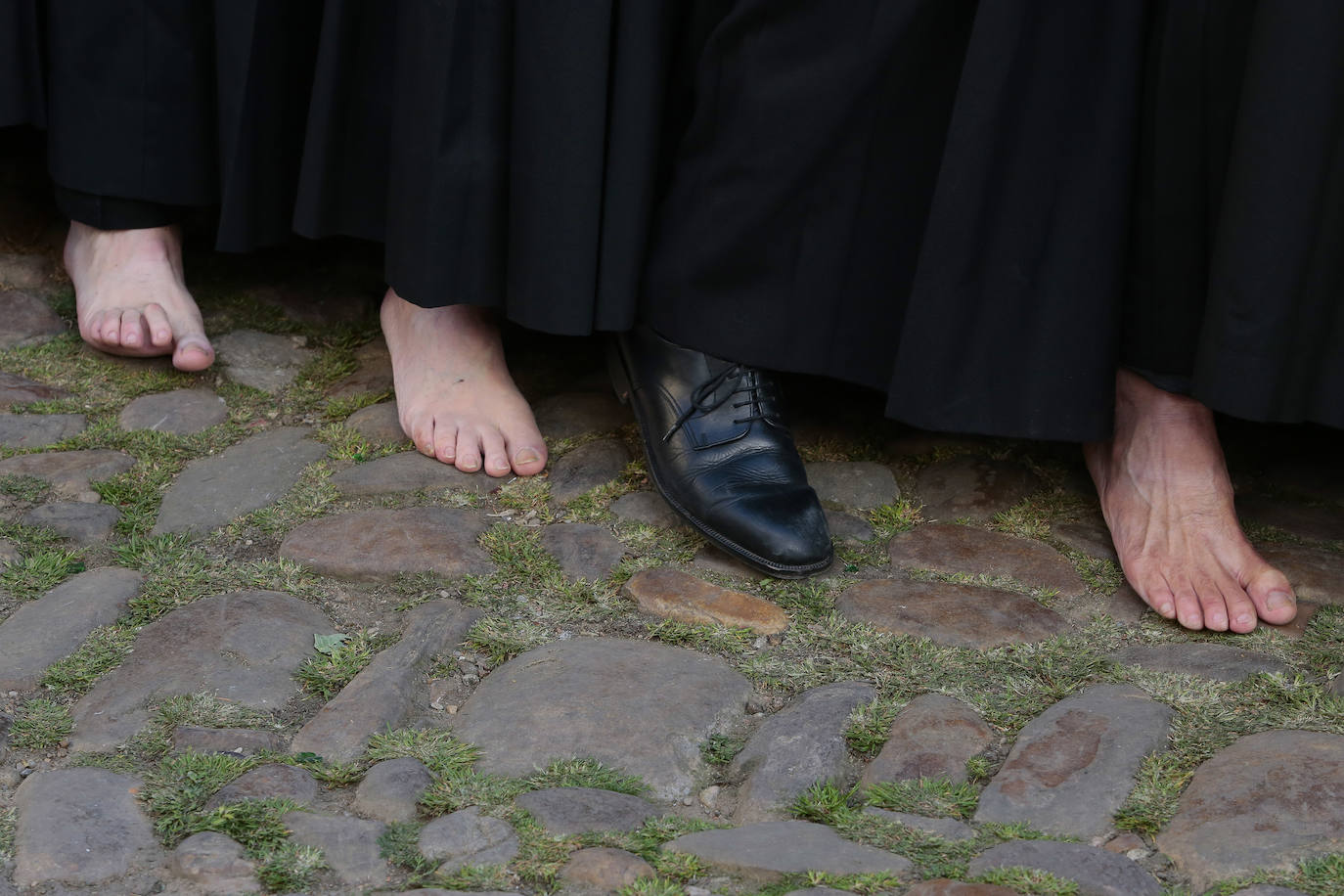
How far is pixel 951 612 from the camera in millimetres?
1384

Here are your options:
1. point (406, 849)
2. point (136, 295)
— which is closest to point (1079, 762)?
point (406, 849)

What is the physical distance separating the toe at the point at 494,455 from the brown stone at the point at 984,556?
20.2 inches

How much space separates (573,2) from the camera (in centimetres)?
154

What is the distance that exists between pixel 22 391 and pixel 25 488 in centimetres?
33

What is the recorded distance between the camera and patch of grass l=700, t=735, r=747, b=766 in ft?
3.75

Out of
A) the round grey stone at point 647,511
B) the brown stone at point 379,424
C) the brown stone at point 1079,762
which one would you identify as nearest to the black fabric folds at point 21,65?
the brown stone at point 379,424

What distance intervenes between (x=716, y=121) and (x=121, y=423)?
3.05 ft

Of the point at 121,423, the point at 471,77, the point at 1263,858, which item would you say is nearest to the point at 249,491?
the point at 121,423

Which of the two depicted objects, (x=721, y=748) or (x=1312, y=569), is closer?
(x=721, y=748)

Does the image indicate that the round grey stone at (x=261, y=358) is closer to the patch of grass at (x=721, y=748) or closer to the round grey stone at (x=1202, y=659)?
the patch of grass at (x=721, y=748)

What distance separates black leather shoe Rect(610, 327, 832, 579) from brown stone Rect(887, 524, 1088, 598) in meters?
0.11

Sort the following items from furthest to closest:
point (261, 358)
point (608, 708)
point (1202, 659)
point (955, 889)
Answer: point (261, 358) → point (1202, 659) → point (608, 708) → point (955, 889)

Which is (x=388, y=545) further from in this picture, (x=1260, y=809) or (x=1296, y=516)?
(x=1296, y=516)

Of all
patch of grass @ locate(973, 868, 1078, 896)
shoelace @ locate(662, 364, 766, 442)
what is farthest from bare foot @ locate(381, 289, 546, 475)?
patch of grass @ locate(973, 868, 1078, 896)
